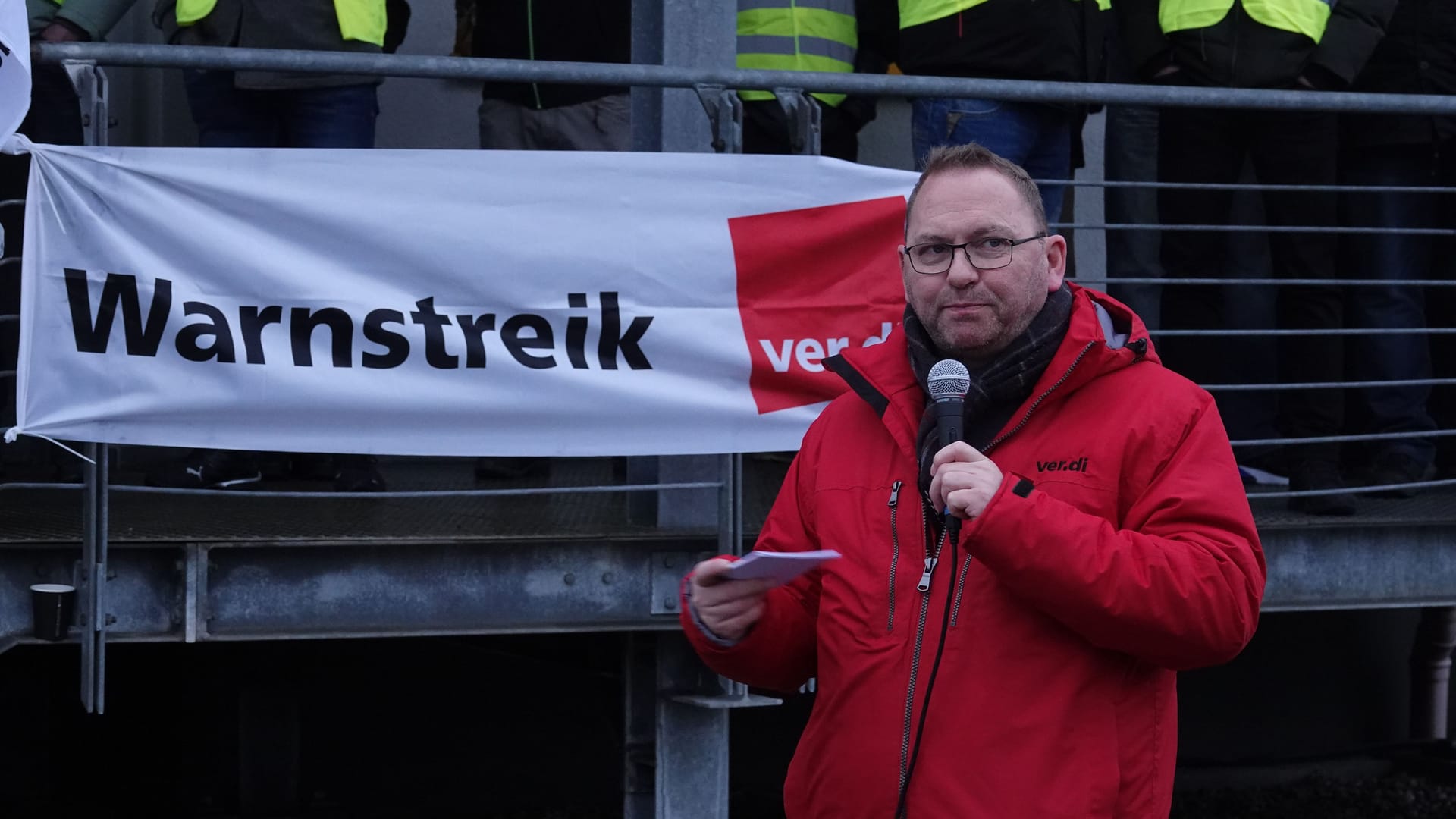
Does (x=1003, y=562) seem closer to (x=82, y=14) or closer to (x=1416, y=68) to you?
(x=82, y=14)

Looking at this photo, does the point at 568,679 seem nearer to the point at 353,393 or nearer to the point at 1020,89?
the point at 353,393

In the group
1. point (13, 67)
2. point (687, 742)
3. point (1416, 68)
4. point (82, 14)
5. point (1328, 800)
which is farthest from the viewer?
point (1328, 800)

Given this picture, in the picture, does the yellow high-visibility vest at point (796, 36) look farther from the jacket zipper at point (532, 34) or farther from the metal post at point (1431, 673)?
the metal post at point (1431, 673)

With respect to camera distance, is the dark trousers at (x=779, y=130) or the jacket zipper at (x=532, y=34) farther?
the jacket zipper at (x=532, y=34)

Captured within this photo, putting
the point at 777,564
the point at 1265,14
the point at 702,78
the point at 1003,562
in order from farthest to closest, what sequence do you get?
the point at 1265,14 → the point at 702,78 → the point at 777,564 → the point at 1003,562

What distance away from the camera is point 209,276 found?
3934 mm

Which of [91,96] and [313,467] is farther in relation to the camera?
[313,467]

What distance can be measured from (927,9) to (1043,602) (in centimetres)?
314

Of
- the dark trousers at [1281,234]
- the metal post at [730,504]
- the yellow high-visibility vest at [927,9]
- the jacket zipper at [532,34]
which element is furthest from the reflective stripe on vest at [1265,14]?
the metal post at [730,504]

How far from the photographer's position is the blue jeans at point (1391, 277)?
5.29 meters

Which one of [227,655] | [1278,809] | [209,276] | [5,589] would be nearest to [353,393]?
[209,276]

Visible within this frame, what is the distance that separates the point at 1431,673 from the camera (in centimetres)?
741

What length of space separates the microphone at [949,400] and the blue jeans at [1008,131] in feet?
7.97

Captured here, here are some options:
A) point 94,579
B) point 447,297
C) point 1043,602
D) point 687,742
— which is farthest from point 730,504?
point 1043,602
